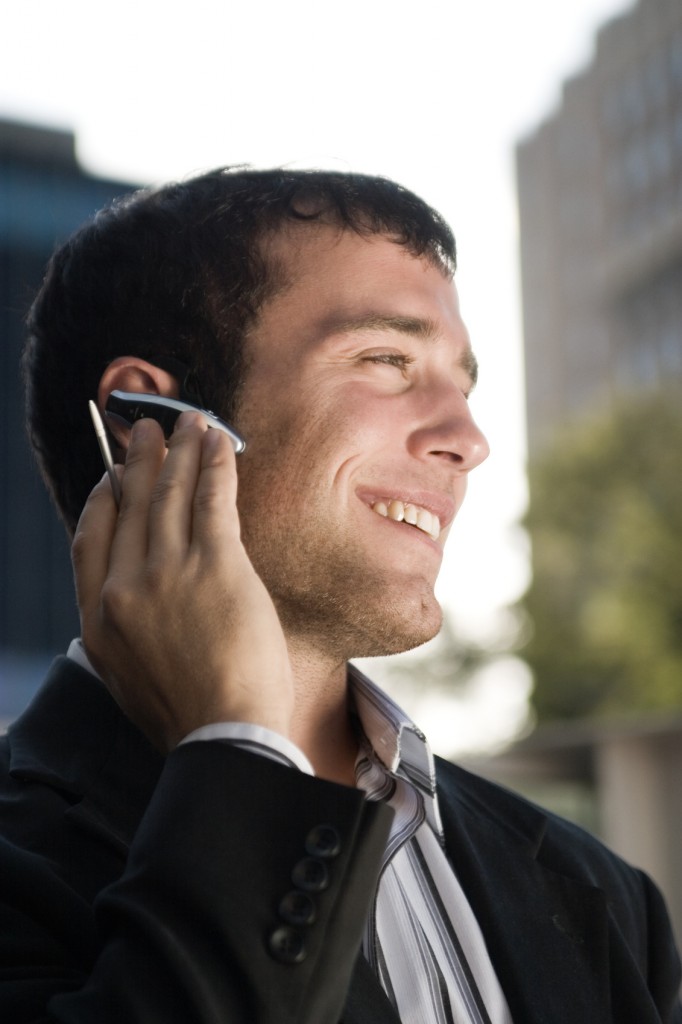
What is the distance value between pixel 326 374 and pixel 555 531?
27339 millimetres

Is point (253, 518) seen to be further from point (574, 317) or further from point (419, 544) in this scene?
point (574, 317)

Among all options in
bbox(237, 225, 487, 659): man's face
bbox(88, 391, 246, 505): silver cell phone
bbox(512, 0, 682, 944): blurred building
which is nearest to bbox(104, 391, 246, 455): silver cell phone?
bbox(88, 391, 246, 505): silver cell phone

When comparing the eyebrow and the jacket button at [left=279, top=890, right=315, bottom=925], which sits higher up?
the eyebrow

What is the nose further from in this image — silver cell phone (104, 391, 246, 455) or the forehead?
silver cell phone (104, 391, 246, 455)

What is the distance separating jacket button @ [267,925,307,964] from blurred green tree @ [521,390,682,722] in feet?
83.7

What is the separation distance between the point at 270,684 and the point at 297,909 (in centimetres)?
33

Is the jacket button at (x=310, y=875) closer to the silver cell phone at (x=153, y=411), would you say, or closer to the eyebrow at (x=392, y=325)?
the silver cell phone at (x=153, y=411)

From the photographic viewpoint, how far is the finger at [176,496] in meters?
2.04

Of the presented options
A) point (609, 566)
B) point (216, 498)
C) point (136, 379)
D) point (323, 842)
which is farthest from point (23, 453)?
point (323, 842)

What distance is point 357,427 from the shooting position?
271 centimetres

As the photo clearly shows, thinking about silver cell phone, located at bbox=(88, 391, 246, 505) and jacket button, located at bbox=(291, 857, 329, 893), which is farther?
silver cell phone, located at bbox=(88, 391, 246, 505)

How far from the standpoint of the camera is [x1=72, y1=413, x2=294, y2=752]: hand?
193cm

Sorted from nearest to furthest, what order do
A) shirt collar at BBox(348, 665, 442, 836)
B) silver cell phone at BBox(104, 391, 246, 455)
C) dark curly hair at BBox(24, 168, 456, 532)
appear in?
silver cell phone at BBox(104, 391, 246, 455) < shirt collar at BBox(348, 665, 442, 836) < dark curly hair at BBox(24, 168, 456, 532)

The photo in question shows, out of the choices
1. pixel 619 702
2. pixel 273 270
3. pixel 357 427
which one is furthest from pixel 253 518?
pixel 619 702
